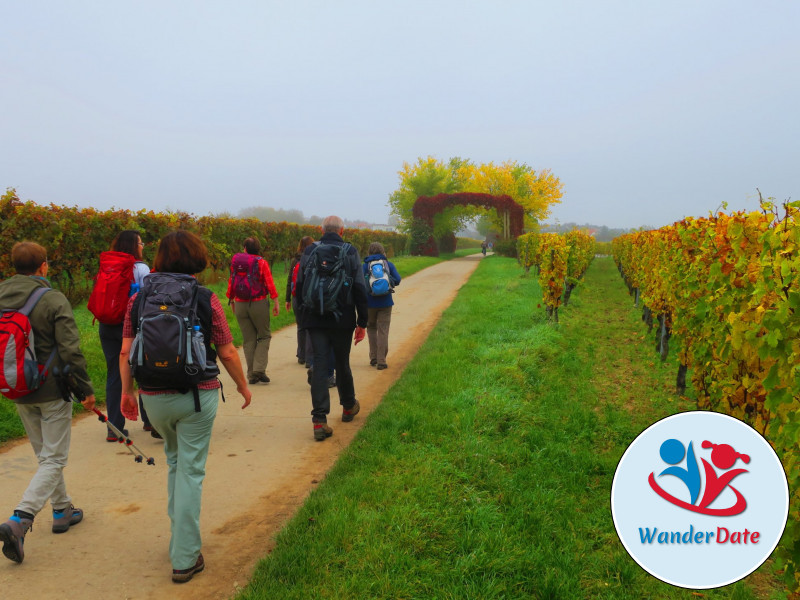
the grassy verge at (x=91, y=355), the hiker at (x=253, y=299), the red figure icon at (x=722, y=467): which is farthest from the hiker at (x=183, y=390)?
the hiker at (x=253, y=299)

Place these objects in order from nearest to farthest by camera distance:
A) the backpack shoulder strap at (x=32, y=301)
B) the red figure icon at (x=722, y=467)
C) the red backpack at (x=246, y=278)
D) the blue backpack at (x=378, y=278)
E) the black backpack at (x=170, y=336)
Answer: the red figure icon at (x=722, y=467) < the black backpack at (x=170, y=336) < the backpack shoulder strap at (x=32, y=301) < the red backpack at (x=246, y=278) < the blue backpack at (x=378, y=278)

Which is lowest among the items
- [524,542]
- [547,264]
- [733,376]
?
[524,542]

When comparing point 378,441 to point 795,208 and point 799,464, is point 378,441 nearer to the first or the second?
point 799,464

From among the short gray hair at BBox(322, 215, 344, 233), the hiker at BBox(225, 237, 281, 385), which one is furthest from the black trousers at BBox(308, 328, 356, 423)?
the hiker at BBox(225, 237, 281, 385)

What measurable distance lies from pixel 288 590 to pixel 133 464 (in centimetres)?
243

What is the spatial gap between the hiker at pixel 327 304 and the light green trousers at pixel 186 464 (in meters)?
1.96

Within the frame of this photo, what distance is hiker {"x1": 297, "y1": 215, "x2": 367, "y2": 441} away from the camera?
4.85 meters

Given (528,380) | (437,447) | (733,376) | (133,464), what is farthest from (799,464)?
(133,464)

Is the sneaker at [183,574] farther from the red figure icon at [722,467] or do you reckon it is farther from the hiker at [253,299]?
the hiker at [253,299]

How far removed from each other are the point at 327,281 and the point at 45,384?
2362 millimetres

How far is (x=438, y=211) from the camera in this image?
143 ft

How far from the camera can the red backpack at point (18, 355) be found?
3.02m

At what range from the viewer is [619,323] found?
1243 centimetres

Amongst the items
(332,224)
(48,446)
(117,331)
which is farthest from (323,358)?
(48,446)
